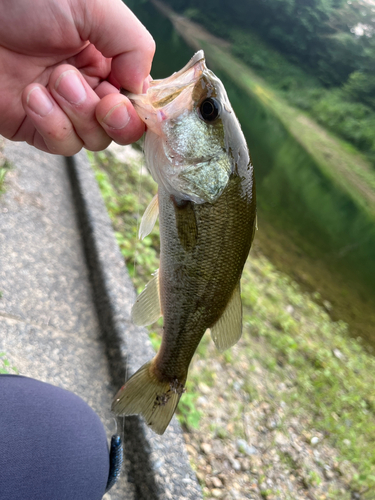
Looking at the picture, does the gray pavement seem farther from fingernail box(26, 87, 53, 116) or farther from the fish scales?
fingernail box(26, 87, 53, 116)

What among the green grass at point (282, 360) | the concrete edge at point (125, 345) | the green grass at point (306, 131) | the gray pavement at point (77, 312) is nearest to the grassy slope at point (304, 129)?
the green grass at point (306, 131)

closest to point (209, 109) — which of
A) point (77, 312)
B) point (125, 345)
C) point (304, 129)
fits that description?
point (125, 345)

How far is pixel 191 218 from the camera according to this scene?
1.56 meters

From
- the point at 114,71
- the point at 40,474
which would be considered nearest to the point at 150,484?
the point at 40,474

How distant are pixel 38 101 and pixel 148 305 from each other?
1053 mm

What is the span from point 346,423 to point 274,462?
5.23ft

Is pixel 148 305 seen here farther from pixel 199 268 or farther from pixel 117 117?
pixel 117 117

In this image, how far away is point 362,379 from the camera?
5293 mm

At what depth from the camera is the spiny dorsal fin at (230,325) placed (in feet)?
5.50

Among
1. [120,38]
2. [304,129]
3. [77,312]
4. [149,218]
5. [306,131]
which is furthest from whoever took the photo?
[304,129]

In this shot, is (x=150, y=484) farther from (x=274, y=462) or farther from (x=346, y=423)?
(x=346, y=423)

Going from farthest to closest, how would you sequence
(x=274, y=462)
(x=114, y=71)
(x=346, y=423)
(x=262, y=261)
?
(x=262, y=261) → (x=346, y=423) → (x=274, y=462) → (x=114, y=71)

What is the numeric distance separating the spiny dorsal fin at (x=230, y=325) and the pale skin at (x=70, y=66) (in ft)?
2.93

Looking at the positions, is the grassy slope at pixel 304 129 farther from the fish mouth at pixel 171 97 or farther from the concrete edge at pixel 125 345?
the fish mouth at pixel 171 97
